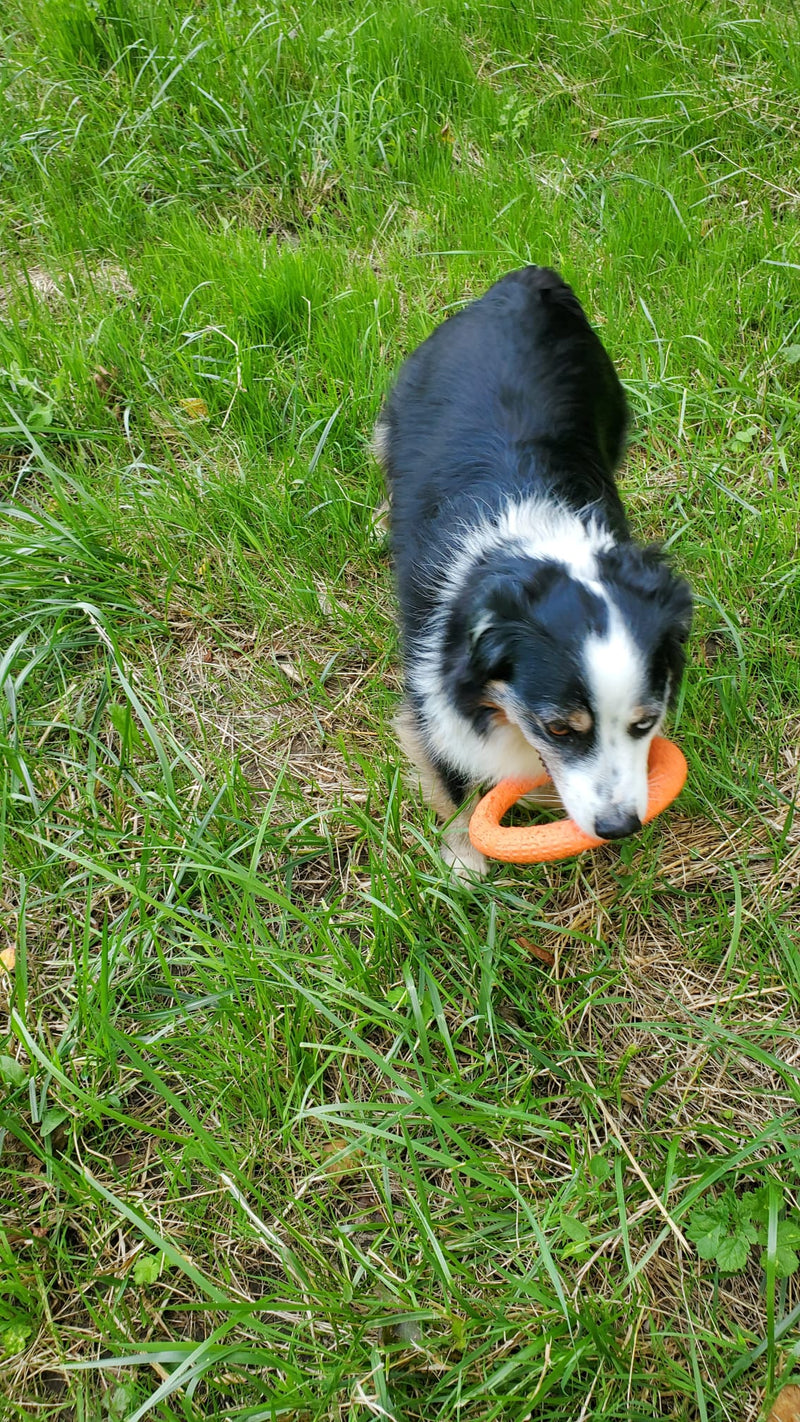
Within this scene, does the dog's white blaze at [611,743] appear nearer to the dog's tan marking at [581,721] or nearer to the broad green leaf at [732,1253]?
the dog's tan marking at [581,721]

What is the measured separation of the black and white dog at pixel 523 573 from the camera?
2.27 metres

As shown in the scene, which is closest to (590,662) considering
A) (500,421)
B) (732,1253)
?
(500,421)

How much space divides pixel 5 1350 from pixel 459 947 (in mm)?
1237

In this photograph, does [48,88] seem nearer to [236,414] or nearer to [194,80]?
[194,80]

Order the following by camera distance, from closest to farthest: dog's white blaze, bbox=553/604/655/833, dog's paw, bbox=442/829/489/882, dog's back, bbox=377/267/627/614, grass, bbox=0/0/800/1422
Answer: grass, bbox=0/0/800/1422 → dog's white blaze, bbox=553/604/655/833 → dog's paw, bbox=442/829/489/882 → dog's back, bbox=377/267/627/614

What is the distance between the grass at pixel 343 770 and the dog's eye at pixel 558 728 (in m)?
0.48

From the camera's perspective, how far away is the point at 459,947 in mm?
2539

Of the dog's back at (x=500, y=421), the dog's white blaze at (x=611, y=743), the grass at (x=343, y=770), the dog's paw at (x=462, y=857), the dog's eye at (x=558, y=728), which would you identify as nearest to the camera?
the grass at (x=343, y=770)

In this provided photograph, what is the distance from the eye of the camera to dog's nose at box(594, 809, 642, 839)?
7.45 ft

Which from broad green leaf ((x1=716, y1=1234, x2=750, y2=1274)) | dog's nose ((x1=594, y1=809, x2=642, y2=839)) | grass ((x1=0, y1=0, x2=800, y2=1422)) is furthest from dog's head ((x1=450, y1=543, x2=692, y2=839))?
broad green leaf ((x1=716, y1=1234, x2=750, y2=1274))

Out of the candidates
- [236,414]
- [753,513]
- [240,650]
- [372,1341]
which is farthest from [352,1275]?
[236,414]

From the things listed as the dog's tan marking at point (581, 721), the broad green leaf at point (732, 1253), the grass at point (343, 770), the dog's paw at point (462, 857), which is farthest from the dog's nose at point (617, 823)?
the broad green leaf at point (732, 1253)

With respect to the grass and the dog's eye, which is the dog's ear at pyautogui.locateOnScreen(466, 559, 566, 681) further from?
the grass

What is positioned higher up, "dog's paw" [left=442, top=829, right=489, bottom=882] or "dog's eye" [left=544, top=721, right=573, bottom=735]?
"dog's eye" [left=544, top=721, right=573, bottom=735]
